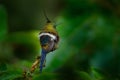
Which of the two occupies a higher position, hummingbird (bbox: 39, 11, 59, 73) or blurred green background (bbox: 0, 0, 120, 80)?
blurred green background (bbox: 0, 0, 120, 80)

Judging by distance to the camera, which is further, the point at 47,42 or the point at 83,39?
the point at 83,39

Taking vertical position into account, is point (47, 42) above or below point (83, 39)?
below

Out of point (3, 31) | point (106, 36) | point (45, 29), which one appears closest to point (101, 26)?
point (106, 36)

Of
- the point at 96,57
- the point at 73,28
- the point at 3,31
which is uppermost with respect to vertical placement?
the point at 73,28

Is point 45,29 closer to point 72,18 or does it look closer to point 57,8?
point 72,18

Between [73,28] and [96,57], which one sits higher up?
[73,28]

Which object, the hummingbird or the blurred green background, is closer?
the hummingbird

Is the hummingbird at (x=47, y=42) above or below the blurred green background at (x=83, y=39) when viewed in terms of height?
below

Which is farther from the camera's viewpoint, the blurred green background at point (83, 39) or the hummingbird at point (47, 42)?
the blurred green background at point (83, 39)

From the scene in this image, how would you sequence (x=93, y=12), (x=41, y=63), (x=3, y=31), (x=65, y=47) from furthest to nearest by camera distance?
(x=93, y=12) < (x=65, y=47) < (x=3, y=31) < (x=41, y=63)

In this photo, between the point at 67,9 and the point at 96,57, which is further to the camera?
the point at 67,9

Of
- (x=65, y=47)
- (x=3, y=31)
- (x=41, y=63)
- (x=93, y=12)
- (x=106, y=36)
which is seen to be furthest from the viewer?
(x=93, y=12)
